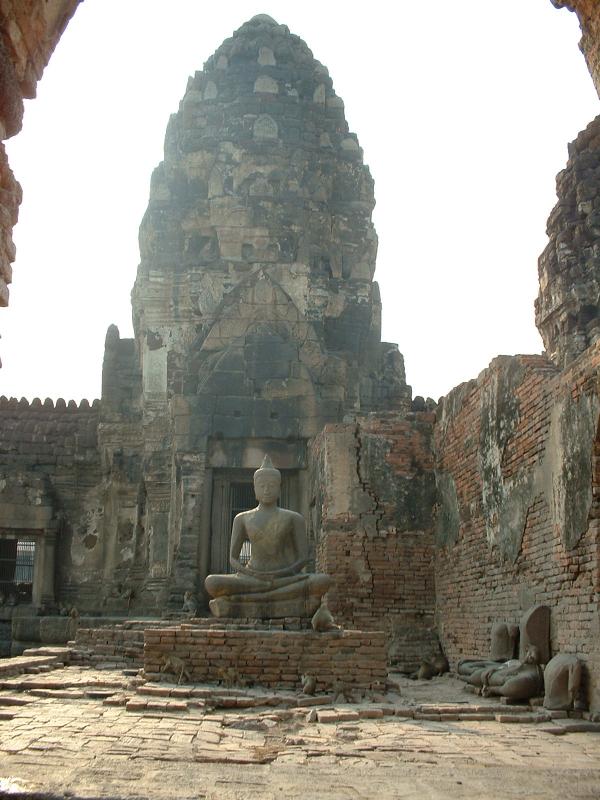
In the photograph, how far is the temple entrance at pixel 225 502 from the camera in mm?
15633

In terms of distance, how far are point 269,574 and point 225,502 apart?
5.13 meters

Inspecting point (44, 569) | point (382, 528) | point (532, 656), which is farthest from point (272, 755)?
point (44, 569)

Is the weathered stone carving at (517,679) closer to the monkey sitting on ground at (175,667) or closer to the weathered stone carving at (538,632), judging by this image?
the weathered stone carving at (538,632)

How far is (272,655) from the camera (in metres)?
9.45

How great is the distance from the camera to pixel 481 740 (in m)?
6.85

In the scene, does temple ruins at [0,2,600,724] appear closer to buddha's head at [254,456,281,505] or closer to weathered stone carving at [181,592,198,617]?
weathered stone carving at [181,592,198,617]

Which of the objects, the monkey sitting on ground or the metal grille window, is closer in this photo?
the monkey sitting on ground

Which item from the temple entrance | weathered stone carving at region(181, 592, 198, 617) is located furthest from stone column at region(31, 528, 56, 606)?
weathered stone carving at region(181, 592, 198, 617)

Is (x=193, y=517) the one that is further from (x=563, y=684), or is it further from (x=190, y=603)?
(x=563, y=684)

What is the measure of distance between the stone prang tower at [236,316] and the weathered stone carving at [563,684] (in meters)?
7.23

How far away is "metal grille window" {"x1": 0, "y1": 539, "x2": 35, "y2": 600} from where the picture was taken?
18.1 m

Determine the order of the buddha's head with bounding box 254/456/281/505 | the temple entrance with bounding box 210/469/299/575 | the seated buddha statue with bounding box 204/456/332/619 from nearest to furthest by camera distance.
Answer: the seated buddha statue with bounding box 204/456/332/619 < the buddha's head with bounding box 254/456/281/505 < the temple entrance with bounding box 210/469/299/575

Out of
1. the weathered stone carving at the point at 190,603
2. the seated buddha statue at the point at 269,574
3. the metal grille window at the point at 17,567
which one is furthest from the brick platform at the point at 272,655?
the metal grille window at the point at 17,567

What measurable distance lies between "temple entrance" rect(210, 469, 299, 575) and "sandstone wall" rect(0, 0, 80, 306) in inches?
436
